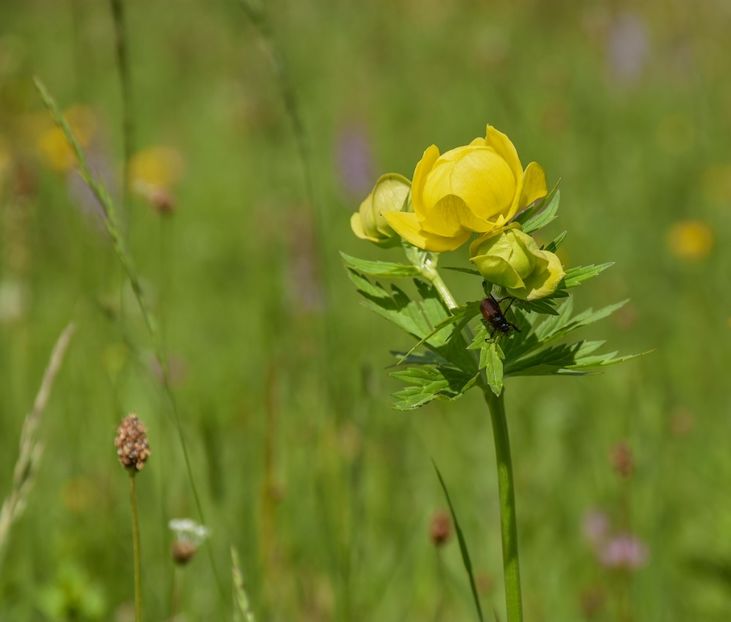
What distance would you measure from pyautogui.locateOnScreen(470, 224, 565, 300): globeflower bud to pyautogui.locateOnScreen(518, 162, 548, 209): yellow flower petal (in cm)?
6

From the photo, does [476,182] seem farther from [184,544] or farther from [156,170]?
[156,170]

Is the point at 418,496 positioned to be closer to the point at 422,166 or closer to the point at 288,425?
the point at 288,425

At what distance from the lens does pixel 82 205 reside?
3.99 meters

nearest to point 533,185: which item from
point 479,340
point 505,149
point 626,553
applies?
point 505,149

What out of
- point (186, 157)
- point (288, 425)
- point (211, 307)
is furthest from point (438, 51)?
point (288, 425)

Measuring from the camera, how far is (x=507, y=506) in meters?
0.94

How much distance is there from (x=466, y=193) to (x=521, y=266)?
81mm

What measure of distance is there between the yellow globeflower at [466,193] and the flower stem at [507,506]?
0.15m

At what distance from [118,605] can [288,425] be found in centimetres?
78

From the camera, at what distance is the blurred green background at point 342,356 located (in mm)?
1946

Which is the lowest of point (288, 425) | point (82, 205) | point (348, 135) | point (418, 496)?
point (418, 496)

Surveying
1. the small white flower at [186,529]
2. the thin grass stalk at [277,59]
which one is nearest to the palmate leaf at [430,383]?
the small white flower at [186,529]

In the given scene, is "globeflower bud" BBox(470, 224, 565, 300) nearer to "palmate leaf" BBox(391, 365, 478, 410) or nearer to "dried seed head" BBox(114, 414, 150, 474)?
"palmate leaf" BBox(391, 365, 478, 410)

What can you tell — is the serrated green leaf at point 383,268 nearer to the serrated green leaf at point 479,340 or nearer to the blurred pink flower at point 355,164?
the serrated green leaf at point 479,340
